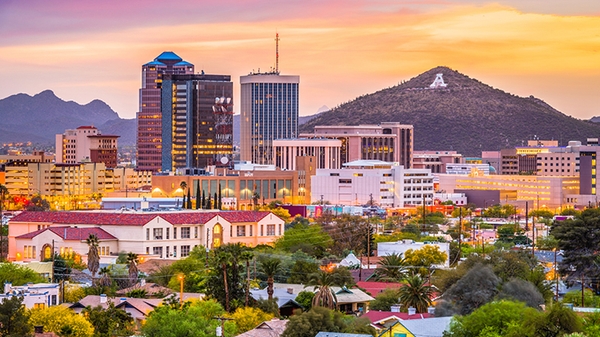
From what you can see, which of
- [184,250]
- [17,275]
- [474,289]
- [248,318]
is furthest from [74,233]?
[474,289]

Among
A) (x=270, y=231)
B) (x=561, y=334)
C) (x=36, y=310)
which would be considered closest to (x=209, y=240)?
(x=270, y=231)

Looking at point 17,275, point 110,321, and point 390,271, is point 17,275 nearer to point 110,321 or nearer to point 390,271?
point 110,321

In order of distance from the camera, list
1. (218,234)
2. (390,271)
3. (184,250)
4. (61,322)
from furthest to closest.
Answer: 1. (218,234)
2. (184,250)
3. (390,271)
4. (61,322)

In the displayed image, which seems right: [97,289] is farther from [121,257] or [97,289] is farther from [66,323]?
[121,257]

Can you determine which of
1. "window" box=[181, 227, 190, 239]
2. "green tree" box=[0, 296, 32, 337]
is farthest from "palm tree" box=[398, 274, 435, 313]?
"window" box=[181, 227, 190, 239]

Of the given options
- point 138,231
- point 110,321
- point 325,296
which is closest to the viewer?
point 110,321

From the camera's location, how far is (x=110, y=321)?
6209 cm

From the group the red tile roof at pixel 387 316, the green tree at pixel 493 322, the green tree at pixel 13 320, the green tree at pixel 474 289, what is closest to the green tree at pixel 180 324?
the green tree at pixel 13 320

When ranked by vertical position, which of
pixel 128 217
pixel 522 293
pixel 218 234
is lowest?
pixel 218 234

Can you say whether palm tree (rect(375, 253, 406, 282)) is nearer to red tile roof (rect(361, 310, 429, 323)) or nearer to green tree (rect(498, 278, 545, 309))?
green tree (rect(498, 278, 545, 309))

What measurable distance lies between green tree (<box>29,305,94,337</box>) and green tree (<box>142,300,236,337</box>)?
2.88 meters

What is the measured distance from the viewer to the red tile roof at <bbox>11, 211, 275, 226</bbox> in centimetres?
11175

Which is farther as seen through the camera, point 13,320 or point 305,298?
point 305,298

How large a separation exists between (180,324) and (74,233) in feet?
174
